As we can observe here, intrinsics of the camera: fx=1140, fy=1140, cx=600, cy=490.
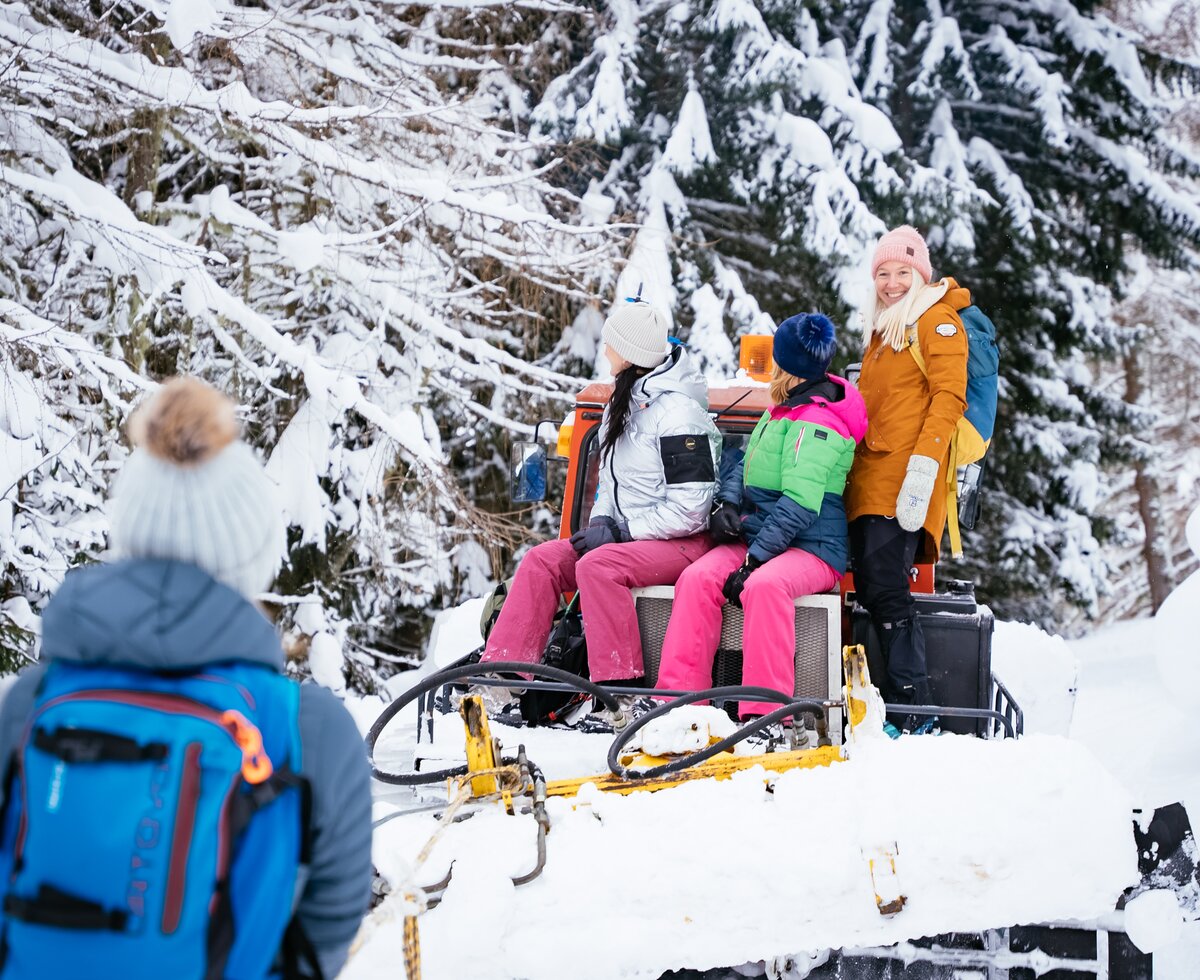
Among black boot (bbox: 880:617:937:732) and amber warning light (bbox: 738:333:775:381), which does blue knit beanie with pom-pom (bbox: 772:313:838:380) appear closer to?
black boot (bbox: 880:617:937:732)

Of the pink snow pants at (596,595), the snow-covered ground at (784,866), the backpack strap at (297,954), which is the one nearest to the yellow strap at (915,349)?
the pink snow pants at (596,595)

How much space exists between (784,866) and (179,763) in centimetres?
187

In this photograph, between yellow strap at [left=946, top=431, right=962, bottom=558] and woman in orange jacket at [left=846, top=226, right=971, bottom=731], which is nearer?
woman in orange jacket at [left=846, top=226, right=971, bottom=731]

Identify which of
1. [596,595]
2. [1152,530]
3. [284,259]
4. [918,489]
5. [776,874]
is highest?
[1152,530]

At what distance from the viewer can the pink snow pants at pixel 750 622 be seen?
4.27 m

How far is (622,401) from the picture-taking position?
16.4ft

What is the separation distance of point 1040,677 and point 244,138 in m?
5.56

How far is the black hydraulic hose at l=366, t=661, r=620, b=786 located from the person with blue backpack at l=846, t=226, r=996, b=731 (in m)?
1.34

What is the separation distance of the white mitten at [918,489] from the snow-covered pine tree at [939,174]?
6.39m

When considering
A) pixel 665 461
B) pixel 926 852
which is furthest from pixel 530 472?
pixel 926 852

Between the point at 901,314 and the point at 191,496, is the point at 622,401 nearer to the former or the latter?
the point at 901,314

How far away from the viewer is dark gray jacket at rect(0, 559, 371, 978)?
5.10 feet

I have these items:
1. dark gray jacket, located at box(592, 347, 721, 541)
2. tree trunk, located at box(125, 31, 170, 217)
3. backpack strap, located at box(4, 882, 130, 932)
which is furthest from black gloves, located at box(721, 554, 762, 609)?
tree trunk, located at box(125, 31, 170, 217)

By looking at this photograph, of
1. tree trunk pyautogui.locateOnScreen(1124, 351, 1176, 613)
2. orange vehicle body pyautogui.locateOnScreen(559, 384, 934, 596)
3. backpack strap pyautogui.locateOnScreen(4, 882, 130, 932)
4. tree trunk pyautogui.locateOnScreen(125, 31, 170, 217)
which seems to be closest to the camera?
backpack strap pyautogui.locateOnScreen(4, 882, 130, 932)
